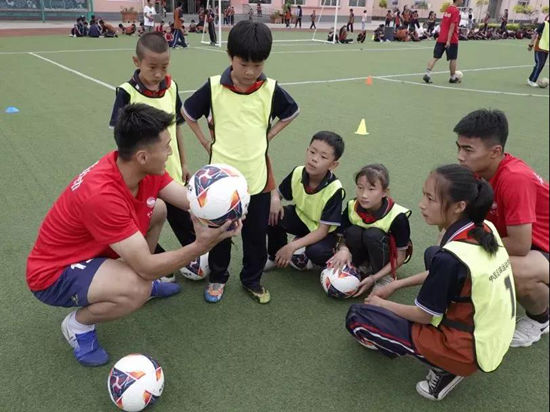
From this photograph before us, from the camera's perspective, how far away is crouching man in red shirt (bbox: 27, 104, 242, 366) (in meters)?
2.25

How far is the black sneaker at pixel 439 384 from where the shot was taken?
2297 millimetres

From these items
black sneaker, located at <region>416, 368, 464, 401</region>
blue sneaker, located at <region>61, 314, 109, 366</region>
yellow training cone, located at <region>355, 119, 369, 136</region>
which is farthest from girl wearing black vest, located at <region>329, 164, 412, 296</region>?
yellow training cone, located at <region>355, 119, 369, 136</region>

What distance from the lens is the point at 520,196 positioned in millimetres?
2457

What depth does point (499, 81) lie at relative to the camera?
37.8 ft

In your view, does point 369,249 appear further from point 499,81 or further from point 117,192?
point 499,81

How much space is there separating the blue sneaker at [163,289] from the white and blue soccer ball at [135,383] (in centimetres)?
80

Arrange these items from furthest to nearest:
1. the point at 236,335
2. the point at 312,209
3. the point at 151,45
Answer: the point at 312,209 < the point at 151,45 < the point at 236,335

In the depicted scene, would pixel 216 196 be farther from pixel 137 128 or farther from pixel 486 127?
pixel 486 127

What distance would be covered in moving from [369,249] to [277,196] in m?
0.72

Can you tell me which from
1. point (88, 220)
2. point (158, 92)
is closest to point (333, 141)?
point (158, 92)

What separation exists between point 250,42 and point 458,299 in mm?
1686

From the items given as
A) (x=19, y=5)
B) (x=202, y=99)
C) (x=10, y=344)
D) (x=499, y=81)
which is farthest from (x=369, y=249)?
(x=19, y=5)

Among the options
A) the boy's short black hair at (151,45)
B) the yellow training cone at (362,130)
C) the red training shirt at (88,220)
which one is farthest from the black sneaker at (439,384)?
the yellow training cone at (362,130)

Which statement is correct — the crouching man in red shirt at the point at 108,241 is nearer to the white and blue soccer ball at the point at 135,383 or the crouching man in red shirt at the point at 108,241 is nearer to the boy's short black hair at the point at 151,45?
the white and blue soccer ball at the point at 135,383
